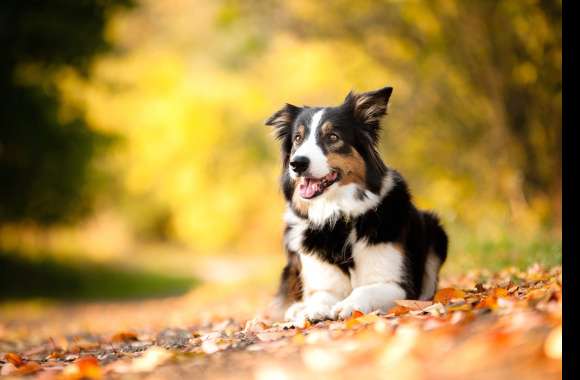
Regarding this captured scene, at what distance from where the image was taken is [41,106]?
1447 centimetres

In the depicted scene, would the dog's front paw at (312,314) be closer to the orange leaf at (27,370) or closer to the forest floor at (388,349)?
the forest floor at (388,349)

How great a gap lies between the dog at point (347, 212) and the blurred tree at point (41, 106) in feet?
34.6

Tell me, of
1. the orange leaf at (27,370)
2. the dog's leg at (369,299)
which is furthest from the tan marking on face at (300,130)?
the orange leaf at (27,370)

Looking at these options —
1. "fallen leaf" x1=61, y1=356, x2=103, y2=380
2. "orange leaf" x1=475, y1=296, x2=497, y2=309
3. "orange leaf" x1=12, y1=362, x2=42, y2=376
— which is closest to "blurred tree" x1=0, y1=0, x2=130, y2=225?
"orange leaf" x1=12, y1=362, x2=42, y2=376

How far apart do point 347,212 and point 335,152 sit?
0.49 m

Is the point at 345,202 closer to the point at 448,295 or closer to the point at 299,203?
the point at 299,203

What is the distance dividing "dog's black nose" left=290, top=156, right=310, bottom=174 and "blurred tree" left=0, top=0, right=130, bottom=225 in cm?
1086

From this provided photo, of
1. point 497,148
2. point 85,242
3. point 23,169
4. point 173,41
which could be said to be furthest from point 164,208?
point 497,148

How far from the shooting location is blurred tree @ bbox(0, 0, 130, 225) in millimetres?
13984

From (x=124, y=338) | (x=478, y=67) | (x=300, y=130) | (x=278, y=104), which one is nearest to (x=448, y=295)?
(x=300, y=130)

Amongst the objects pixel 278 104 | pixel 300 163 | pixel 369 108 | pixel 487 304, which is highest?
pixel 278 104

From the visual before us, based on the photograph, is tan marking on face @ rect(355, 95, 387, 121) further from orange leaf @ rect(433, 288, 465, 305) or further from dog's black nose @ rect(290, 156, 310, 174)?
orange leaf @ rect(433, 288, 465, 305)
